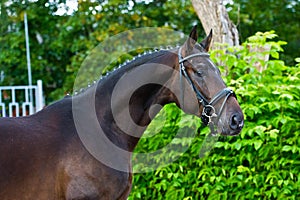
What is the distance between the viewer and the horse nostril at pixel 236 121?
346cm

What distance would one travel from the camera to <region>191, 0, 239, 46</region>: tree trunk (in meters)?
6.77

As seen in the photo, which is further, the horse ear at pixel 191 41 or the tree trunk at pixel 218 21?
the tree trunk at pixel 218 21

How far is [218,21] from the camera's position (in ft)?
22.3

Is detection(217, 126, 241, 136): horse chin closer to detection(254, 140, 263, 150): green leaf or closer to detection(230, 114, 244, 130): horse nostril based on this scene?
detection(230, 114, 244, 130): horse nostril

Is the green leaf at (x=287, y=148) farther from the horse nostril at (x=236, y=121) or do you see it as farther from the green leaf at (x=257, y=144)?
the horse nostril at (x=236, y=121)

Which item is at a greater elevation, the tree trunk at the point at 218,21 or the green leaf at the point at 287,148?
the tree trunk at the point at 218,21

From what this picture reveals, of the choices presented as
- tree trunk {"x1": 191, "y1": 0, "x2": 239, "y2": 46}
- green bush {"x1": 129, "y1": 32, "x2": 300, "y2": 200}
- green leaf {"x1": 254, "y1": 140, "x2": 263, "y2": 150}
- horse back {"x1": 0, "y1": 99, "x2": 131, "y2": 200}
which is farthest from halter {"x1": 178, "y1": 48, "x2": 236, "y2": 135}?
tree trunk {"x1": 191, "y1": 0, "x2": 239, "y2": 46}

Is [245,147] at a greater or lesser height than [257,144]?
lesser

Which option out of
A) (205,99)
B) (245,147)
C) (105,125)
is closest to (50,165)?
(105,125)

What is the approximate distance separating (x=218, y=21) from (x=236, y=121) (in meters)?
3.56

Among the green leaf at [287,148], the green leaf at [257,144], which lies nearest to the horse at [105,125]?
the green leaf at [257,144]

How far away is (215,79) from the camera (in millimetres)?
3514

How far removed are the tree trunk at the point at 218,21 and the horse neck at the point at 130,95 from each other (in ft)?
10.7

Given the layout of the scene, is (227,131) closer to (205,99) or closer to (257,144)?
(205,99)
